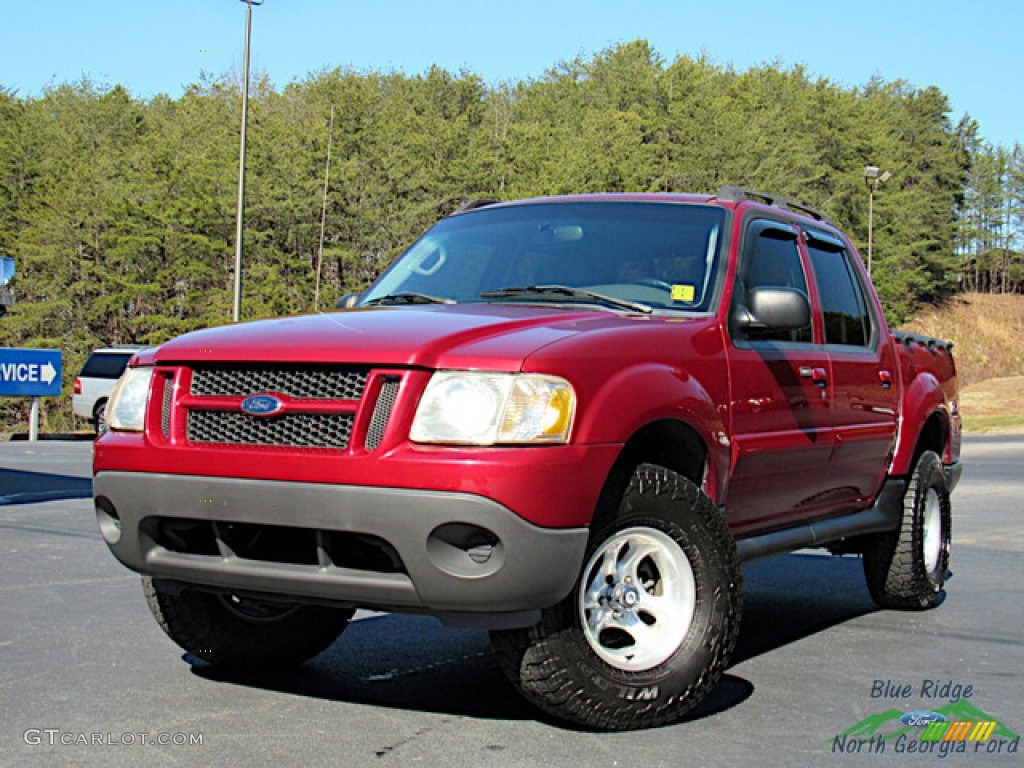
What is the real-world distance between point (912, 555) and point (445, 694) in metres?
3.20

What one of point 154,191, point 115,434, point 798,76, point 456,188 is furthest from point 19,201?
point 115,434

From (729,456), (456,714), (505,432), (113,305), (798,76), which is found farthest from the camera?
(798,76)

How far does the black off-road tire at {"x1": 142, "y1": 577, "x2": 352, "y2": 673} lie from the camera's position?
4906 millimetres

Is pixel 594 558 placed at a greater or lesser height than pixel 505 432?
lesser

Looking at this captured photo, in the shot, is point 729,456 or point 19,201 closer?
point 729,456

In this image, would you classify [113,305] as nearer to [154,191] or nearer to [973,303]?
[154,191]

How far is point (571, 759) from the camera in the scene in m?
3.88

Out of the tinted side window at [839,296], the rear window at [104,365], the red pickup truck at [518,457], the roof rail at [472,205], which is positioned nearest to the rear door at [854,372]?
the tinted side window at [839,296]

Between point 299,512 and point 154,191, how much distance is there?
62368 mm

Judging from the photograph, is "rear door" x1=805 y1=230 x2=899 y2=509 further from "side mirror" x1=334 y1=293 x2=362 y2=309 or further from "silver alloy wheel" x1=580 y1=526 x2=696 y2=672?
"side mirror" x1=334 y1=293 x2=362 y2=309

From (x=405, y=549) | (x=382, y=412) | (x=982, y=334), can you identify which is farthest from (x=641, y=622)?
(x=982, y=334)

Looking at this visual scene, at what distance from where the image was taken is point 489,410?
3.88 meters

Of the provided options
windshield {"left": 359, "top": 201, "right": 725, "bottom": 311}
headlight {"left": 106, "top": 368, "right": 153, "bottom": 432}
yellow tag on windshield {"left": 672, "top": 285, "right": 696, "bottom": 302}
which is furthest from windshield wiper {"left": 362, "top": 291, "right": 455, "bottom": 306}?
headlight {"left": 106, "top": 368, "right": 153, "bottom": 432}
